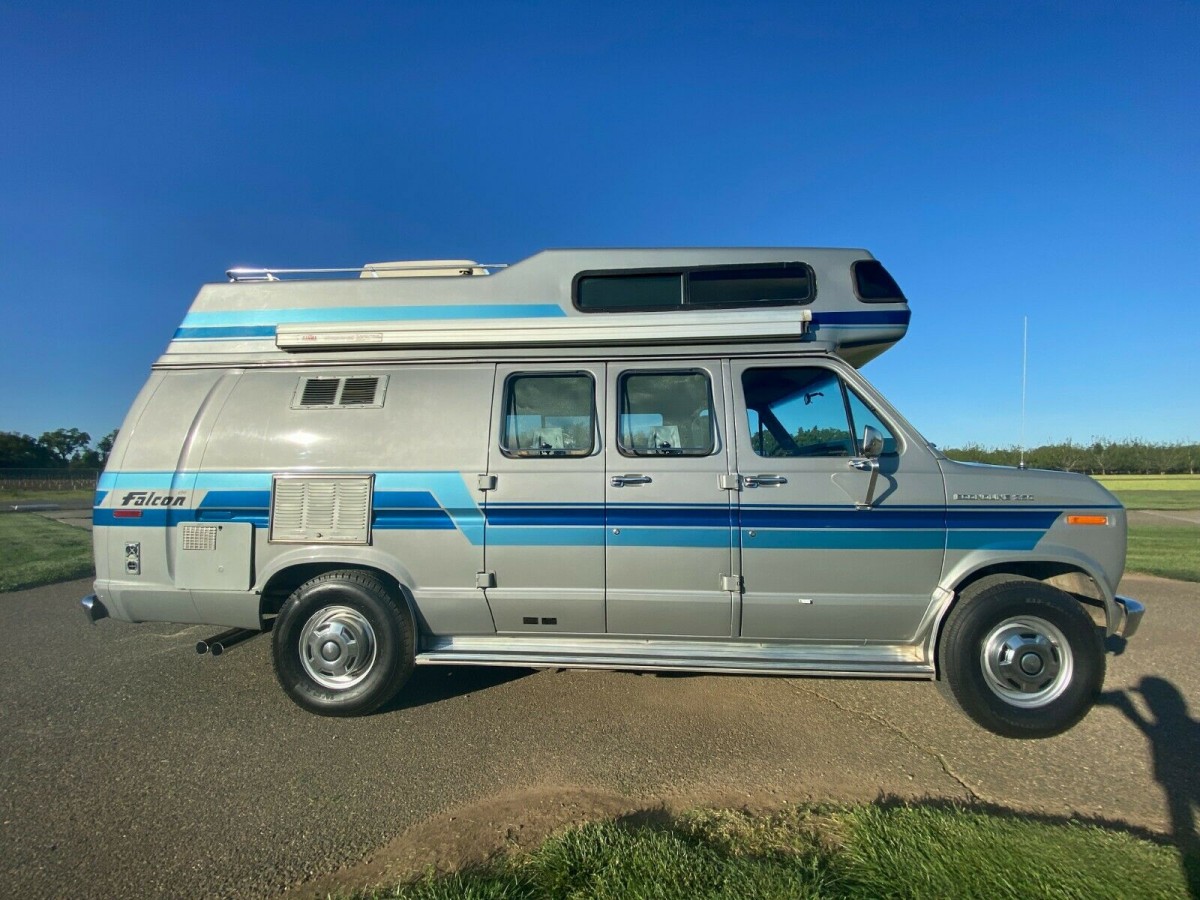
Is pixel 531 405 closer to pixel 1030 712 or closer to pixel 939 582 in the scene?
pixel 939 582

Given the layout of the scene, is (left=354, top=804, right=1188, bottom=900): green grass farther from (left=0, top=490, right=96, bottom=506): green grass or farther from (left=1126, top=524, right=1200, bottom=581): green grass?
(left=0, top=490, right=96, bottom=506): green grass

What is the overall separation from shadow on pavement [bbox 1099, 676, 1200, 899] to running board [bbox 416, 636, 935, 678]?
3.90ft

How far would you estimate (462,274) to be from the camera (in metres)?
4.62

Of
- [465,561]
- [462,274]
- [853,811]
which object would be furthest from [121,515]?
[853,811]

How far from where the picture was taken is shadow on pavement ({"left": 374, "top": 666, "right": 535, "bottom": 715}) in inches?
171

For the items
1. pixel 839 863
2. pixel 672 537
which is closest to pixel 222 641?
pixel 672 537

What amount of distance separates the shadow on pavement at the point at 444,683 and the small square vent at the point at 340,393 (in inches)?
81.5

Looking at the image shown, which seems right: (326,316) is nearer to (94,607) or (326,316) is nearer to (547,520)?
(547,520)

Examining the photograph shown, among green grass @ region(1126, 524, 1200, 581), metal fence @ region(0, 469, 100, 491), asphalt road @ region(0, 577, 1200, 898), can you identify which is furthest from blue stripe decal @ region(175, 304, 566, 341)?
metal fence @ region(0, 469, 100, 491)

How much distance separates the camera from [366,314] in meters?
4.40

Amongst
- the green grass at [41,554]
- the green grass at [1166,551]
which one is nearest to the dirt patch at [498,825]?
the green grass at [41,554]

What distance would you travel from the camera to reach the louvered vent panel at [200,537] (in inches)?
167

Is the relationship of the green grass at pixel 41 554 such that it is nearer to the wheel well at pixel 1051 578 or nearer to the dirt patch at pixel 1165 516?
the wheel well at pixel 1051 578

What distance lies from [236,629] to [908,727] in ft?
15.3
